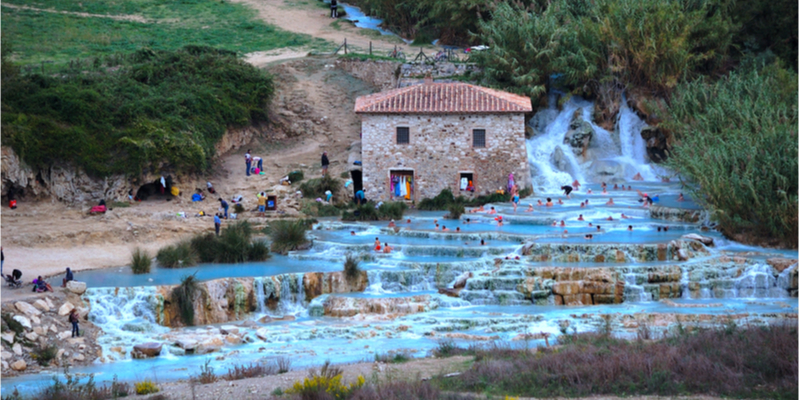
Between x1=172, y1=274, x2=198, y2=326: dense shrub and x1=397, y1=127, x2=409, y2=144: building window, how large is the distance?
1535 cm

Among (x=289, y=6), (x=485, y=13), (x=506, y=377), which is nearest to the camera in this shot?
(x=506, y=377)

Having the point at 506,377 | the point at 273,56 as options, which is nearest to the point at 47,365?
the point at 506,377

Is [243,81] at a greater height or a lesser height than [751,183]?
greater

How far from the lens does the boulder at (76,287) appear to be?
76.2 ft

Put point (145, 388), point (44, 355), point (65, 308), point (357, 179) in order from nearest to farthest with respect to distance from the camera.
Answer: point (145, 388)
point (44, 355)
point (65, 308)
point (357, 179)

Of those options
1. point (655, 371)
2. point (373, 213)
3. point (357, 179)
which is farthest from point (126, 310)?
point (357, 179)

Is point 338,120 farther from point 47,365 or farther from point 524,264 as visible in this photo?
point 47,365

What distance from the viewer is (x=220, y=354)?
20562 mm

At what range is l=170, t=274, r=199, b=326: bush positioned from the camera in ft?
77.3

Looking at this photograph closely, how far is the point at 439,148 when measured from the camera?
37.4 metres

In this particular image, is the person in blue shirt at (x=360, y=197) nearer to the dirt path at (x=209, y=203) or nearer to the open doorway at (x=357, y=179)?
the open doorway at (x=357, y=179)

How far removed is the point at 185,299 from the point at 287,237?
21.2 feet

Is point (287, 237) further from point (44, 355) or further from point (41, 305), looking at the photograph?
point (44, 355)

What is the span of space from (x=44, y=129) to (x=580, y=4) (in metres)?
26.6
